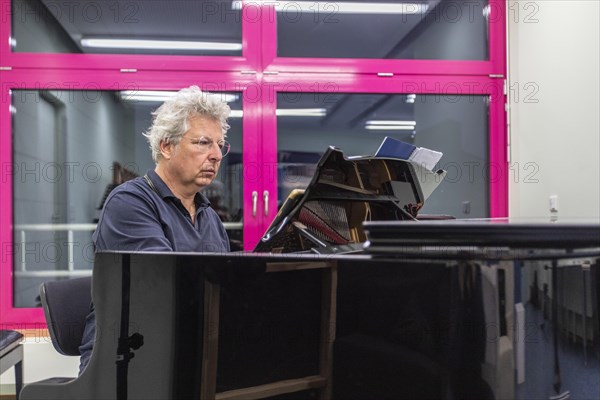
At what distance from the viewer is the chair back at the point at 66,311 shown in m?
1.63

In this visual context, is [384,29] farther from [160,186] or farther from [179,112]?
[160,186]

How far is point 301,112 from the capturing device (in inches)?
118

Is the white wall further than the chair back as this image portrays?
Yes

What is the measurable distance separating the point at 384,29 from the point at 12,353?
261cm

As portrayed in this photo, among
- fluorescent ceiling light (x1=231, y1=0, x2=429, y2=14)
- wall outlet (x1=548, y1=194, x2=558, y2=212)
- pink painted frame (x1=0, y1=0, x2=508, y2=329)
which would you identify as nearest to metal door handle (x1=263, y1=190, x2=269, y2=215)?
pink painted frame (x1=0, y1=0, x2=508, y2=329)

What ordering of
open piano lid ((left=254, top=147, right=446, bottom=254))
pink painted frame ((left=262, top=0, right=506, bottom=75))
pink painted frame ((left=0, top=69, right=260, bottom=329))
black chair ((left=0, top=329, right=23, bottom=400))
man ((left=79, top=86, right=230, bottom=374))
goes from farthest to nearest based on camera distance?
pink painted frame ((left=262, top=0, right=506, bottom=75)) < pink painted frame ((left=0, top=69, right=260, bottom=329)) < black chair ((left=0, top=329, right=23, bottom=400)) < man ((left=79, top=86, right=230, bottom=374)) < open piano lid ((left=254, top=147, right=446, bottom=254))

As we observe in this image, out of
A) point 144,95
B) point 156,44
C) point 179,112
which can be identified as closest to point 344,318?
point 179,112

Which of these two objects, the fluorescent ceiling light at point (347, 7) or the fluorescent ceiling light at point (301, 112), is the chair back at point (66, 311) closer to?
the fluorescent ceiling light at point (301, 112)

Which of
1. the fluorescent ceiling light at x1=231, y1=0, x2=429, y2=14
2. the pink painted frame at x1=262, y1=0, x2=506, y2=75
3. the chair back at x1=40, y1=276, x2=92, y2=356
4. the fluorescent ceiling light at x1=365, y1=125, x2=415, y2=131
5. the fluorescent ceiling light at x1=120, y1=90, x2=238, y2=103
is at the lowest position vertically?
the chair back at x1=40, y1=276, x2=92, y2=356

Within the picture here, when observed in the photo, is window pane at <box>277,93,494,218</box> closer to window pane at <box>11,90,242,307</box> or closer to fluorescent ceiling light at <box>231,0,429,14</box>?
window pane at <box>11,90,242,307</box>

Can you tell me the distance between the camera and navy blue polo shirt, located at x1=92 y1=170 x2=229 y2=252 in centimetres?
138

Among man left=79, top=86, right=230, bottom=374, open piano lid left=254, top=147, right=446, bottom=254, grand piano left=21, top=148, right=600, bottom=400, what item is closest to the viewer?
grand piano left=21, top=148, right=600, bottom=400

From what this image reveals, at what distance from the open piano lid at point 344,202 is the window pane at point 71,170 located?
1411 millimetres

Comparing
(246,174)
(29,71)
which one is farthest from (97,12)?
(246,174)
